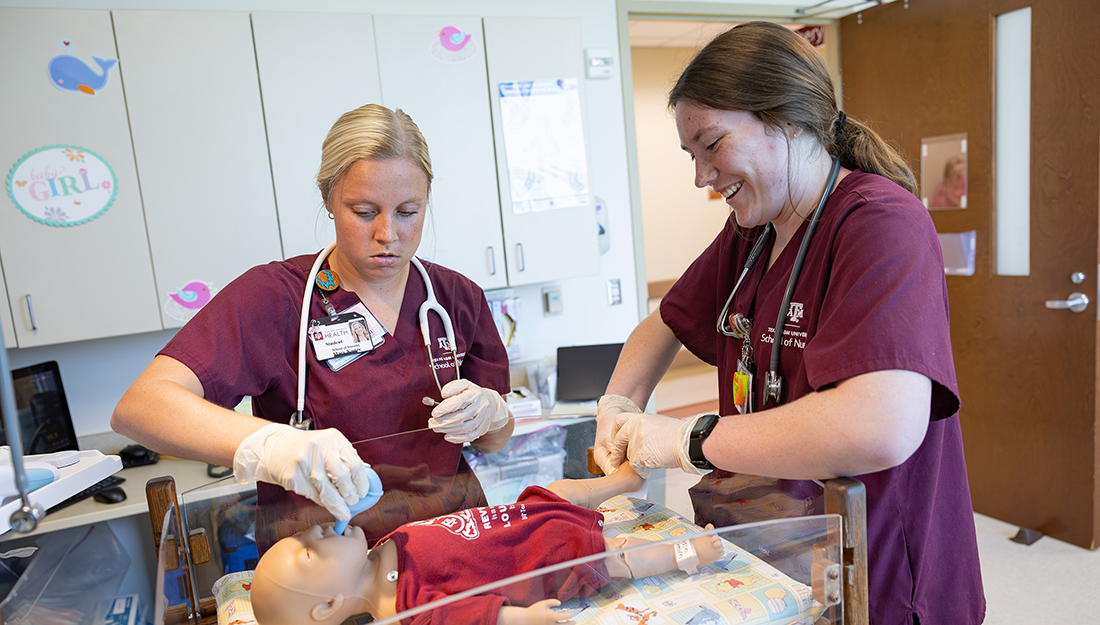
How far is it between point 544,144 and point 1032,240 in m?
1.97

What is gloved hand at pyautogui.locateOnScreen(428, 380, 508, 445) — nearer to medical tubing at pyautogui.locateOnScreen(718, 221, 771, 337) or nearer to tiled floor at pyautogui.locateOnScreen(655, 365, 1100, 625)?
medical tubing at pyautogui.locateOnScreen(718, 221, 771, 337)

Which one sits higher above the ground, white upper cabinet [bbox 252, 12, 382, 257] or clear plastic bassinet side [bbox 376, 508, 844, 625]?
white upper cabinet [bbox 252, 12, 382, 257]

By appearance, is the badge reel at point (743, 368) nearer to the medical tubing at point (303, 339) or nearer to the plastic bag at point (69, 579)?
the medical tubing at point (303, 339)

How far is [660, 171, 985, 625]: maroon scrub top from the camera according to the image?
904mm

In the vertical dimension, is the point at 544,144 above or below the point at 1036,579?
above

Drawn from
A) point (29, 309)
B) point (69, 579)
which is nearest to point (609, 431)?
point (69, 579)

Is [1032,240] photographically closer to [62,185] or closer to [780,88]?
[780,88]

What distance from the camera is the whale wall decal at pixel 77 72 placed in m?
2.18

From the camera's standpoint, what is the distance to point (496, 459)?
1358 millimetres

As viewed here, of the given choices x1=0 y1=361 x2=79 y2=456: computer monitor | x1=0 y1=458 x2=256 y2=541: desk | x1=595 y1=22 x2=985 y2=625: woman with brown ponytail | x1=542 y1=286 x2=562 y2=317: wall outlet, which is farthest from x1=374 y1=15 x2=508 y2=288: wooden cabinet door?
x1=595 y1=22 x2=985 y2=625: woman with brown ponytail

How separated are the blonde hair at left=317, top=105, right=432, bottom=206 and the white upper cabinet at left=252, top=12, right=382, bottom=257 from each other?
3.53ft

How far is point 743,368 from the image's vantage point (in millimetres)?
1205

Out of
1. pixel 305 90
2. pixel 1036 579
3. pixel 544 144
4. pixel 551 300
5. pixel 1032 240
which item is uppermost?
pixel 305 90

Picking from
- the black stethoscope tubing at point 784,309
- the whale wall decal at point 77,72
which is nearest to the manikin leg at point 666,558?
the black stethoscope tubing at point 784,309
